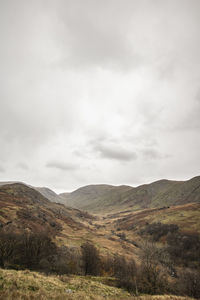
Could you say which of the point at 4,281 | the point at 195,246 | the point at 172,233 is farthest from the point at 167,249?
the point at 4,281

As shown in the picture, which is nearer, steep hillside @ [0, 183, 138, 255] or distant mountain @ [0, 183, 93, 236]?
distant mountain @ [0, 183, 93, 236]

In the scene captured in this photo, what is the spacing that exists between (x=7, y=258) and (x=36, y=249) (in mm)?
4822

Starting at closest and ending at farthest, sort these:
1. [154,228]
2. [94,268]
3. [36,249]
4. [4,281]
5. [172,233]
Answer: [4,281] → [36,249] → [94,268] → [172,233] → [154,228]

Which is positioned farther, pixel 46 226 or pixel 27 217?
pixel 46 226

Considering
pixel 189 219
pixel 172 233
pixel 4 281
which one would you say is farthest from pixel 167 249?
pixel 4 281

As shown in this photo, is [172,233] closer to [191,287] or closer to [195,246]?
[195,246]

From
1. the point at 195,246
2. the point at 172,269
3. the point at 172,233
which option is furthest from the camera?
the point at 172,233

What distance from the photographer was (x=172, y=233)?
3354 inches

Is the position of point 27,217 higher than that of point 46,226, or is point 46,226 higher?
point 27,217

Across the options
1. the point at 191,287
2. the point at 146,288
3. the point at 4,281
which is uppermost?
the point at 4,281

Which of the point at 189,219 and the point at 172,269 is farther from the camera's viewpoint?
the point at 189,219

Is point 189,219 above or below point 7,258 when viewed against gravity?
below

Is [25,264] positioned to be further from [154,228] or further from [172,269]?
[154,228]

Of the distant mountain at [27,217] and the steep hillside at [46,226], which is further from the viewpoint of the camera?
the steep hillside at [46,226]
